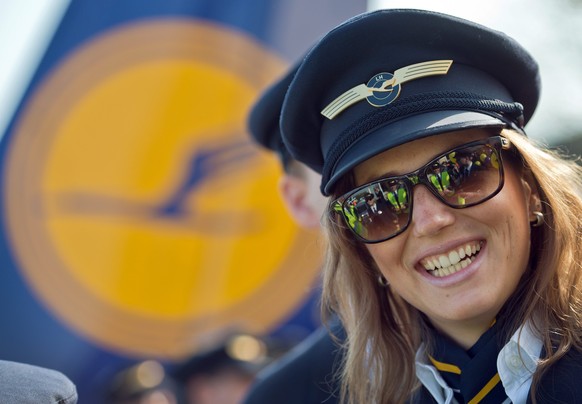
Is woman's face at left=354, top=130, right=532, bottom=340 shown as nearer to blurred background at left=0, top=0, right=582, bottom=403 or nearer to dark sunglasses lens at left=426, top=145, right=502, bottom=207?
dark sunglasses lens at left=426, top=145, right=502, bottom=207

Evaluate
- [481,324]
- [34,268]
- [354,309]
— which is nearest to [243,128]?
[34,268]

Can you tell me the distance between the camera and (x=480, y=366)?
1906mm

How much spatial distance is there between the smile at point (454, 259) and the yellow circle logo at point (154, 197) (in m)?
2.33

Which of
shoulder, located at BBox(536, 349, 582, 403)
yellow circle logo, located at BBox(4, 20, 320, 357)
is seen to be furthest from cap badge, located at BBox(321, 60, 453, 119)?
yellow circle logo, located at BBox(4, 20, 320, 357)

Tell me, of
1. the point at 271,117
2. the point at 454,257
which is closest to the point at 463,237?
the point at 454,257

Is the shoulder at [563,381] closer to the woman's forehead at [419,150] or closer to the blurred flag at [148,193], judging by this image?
the woman's forehead at [419,150]

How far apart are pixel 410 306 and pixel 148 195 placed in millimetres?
2342

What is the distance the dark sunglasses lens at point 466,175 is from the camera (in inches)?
71.6

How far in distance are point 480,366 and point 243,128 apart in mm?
2673

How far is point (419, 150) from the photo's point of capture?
1861 millimetres

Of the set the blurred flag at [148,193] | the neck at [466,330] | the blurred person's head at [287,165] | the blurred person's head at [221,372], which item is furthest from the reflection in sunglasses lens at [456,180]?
the blurred flag at [148,193]

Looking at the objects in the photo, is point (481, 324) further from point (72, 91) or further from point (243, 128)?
point (72, 91)

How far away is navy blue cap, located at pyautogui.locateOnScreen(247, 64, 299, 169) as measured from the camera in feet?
9.53

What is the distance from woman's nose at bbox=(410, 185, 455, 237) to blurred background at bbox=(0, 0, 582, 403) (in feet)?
7.14
